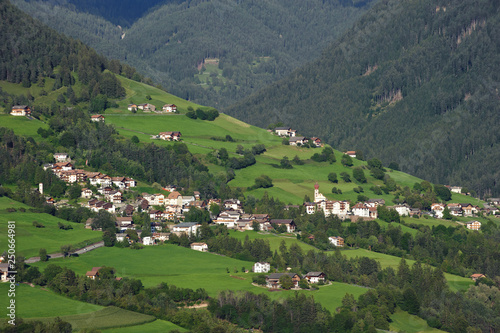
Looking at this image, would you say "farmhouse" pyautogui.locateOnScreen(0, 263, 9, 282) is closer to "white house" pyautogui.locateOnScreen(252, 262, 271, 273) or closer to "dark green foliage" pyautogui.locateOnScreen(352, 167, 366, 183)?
"white house" pyautogui.locateOnScreen(252, 262, 271, 273)

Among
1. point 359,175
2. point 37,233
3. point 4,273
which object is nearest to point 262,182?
point 359,175

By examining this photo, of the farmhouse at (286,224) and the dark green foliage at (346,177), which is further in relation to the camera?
the dark green foliage at (346,177)

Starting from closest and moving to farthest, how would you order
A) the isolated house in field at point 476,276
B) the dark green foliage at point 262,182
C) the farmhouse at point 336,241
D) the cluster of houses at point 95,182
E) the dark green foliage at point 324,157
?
the isolated house in field at point 476,276 → the farmhouse at point 336,241 → the cluster of houses at point 95,182 → the dark green foliage at point 262,182 → the dark green foliage at point 324,157

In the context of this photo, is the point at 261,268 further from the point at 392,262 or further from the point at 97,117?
the point at 97,117

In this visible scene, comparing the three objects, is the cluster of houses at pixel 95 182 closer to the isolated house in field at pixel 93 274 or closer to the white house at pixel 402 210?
the isolated house in field at pixel 93 274

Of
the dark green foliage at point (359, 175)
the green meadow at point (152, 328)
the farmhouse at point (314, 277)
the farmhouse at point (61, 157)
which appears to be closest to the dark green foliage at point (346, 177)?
the dark green foliage at point (359, 175)

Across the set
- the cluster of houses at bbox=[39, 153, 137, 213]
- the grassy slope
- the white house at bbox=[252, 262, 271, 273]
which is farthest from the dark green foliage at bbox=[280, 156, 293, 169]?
the white house at bbox=[252, 262, 271, 273]

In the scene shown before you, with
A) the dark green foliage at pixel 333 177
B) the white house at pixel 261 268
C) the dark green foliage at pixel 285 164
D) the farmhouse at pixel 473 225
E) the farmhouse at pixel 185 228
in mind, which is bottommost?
the white house at pixel 261 268
